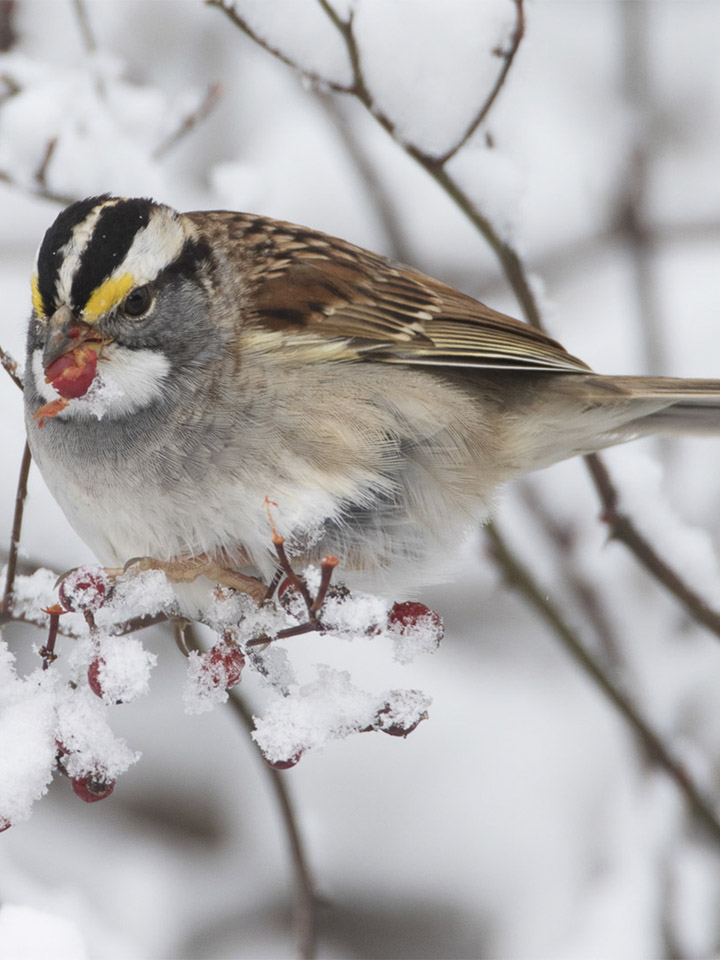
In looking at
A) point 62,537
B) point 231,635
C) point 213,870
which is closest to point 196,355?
point 231,635

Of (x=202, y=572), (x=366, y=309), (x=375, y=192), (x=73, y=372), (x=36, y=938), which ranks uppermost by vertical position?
(x=375, y=192)

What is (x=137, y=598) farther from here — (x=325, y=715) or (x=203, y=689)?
(x=325, y=715)

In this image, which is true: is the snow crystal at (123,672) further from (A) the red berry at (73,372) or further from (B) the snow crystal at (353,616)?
(A) the red berry at (73,372)

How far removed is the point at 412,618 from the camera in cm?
249

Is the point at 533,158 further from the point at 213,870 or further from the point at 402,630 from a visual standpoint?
the point at 402,630

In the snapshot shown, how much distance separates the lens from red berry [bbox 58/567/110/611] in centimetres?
226

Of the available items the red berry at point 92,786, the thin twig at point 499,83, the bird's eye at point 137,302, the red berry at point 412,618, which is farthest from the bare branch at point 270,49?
the red berry at point 92,786

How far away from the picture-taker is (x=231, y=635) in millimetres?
2498

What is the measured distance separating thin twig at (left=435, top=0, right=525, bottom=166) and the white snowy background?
5 cm

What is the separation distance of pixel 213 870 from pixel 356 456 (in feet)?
8.02

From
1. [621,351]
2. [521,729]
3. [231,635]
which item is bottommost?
[231,635]

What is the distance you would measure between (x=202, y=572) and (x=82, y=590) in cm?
50

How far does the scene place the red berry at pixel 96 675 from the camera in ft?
7.34

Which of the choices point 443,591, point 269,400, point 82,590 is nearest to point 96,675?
point 82,590
